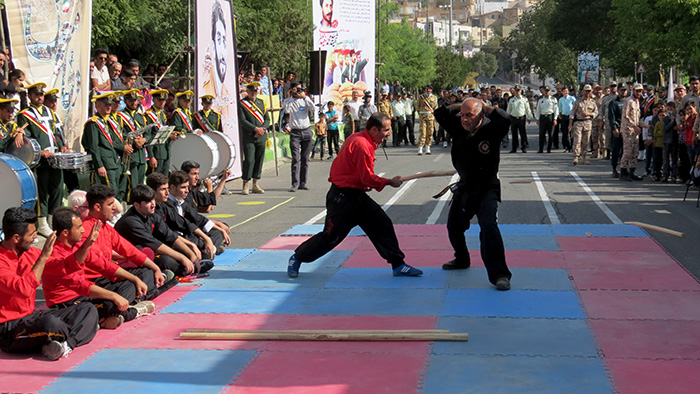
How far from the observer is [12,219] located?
7.04 m

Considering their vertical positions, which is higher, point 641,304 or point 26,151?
point 26,151

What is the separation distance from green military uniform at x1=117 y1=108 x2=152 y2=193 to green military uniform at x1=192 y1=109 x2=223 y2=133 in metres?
2.52

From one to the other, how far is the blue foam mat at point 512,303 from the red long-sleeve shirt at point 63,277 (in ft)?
10.1

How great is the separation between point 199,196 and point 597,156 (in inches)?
683

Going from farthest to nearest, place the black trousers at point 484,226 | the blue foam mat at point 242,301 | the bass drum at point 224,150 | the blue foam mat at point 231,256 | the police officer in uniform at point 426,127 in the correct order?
1. the police officer in uniform at point 426,127
2. the bass drum at point 224,150
3. the blue foam mat at point 231,256
4. the black trousers at point 484,226
5. the blue foam mat at point 242,301

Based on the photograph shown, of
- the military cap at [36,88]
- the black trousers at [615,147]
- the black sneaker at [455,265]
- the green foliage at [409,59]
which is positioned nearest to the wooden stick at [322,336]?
the black sneaker at [455,265]

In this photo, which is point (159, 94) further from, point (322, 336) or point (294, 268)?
point (322, 336)

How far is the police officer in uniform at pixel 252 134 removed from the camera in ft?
61.1

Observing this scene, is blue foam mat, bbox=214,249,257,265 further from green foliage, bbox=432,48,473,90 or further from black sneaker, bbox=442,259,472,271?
green foliage, bbox=432,48,473,90

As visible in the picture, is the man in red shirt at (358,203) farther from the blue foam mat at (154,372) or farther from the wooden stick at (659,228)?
the wooden stick at (659,228)

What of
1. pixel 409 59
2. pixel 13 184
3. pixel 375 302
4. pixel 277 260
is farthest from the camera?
pixel 409 59

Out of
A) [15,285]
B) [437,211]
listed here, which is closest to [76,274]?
[15,285]

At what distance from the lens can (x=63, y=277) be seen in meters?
7.66

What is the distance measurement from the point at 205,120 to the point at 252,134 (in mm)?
1563
